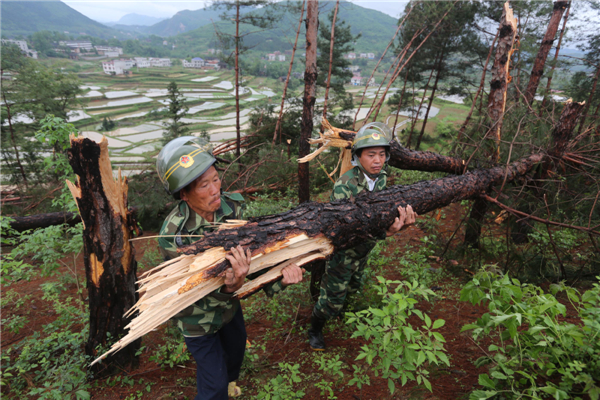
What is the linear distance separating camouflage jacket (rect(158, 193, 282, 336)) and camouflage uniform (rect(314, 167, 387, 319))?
96 centimetres

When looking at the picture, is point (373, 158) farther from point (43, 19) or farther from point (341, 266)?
point (43, 19)

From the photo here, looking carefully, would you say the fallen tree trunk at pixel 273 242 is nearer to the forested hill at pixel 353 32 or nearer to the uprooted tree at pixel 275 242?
→ the uprooted tree at pixel 275 242

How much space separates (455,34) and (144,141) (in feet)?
87.6

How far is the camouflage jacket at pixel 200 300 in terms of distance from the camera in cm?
194

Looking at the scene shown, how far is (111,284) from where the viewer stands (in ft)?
9.04

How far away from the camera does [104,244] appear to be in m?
2.68

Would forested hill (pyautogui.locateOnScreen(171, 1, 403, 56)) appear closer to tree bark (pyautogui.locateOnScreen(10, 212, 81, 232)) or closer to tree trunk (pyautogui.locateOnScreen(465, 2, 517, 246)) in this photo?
tree bark (pyautogui.locateOnScreen(10, 212, 81, 232))

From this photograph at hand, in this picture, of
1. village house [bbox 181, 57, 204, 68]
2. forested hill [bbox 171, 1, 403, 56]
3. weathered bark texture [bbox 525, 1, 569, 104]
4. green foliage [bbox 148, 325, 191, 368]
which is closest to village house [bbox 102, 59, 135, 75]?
village house [bbox 181, 57, 204, 68]

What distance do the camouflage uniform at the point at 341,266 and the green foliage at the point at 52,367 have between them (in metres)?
2.22

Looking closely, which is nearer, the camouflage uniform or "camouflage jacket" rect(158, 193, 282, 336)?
"camouflage jacket" rect(158, 193, 282, 336)

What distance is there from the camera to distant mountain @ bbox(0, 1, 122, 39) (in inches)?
3977

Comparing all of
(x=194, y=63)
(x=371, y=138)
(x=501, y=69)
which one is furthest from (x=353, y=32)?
(x=371, y=138)

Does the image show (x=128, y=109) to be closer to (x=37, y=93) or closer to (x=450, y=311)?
(x=37, y=93)

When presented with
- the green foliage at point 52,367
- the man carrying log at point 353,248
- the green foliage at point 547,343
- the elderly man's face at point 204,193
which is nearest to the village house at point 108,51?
the green foliage at point 52,367
